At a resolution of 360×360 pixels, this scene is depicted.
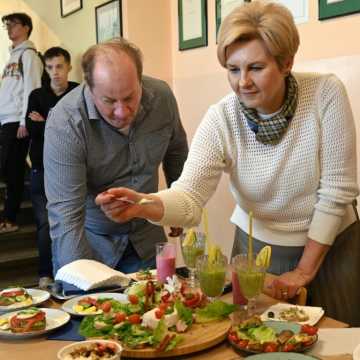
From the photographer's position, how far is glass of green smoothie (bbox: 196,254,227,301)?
55.7 inches

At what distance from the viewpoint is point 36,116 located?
12.8 feet

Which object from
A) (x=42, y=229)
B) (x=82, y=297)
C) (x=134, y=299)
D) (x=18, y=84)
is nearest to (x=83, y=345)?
(x=134, y=299)

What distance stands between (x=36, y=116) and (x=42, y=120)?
55 mm

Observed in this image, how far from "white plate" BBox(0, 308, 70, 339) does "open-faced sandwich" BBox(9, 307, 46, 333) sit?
0.01 metres

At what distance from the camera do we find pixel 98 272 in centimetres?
165

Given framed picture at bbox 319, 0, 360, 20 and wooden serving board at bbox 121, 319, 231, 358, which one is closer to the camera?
wooden serving board at bbox 121, 319, 231, 358

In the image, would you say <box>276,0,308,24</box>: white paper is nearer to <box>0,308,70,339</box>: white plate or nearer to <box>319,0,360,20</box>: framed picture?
<box>319,0,360,20</box>: framed picture

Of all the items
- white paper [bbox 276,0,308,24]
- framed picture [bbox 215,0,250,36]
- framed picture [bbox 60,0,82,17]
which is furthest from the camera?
framed picture [bbox 60,0,82,17]

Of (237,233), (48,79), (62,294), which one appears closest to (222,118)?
(237,233)

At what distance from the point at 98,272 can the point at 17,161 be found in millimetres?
3048

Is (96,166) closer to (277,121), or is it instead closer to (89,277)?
(89,277)

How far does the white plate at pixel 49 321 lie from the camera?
1307mm

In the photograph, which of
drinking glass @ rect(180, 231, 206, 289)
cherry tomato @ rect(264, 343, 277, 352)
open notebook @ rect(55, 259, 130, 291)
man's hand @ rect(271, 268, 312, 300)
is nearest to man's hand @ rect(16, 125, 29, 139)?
open notebook @ rect(55, 259, 130, 291)

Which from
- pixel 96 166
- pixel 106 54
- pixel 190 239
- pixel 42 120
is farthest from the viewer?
pixel 42 120
